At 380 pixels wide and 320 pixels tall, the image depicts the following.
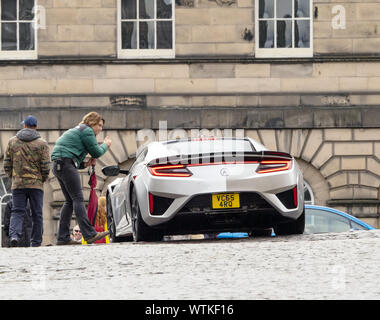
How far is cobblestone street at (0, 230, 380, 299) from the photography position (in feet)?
25.3

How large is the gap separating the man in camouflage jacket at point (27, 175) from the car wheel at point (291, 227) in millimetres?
3300

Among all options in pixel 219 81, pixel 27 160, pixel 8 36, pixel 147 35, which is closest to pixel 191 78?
pixel 219 81

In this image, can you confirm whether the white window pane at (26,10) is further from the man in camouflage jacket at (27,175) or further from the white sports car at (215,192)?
the white sports car at (215,192)

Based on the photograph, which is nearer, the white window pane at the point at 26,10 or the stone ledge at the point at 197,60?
the stone ledge at the point at 197,60

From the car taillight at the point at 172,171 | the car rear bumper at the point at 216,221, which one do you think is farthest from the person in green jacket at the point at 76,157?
the car rear bumper at the point at 216,221

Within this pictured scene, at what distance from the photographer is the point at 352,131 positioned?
23703 millimetres

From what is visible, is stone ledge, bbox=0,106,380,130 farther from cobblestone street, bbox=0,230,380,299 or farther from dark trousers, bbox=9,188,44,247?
cobblestone street, bbox=0,230,380,299

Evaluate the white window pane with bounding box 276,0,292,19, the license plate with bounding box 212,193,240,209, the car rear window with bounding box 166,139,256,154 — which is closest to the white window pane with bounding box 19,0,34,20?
the white window pane with bounding box 276,0,292,19

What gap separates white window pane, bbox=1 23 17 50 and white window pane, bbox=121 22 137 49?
2191 mm

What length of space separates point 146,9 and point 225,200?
A: 12708 millimetres

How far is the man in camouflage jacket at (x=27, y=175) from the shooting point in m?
14.5

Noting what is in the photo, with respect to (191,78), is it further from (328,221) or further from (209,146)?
(209,146)

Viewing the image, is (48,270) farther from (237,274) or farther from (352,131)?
(352,131)
